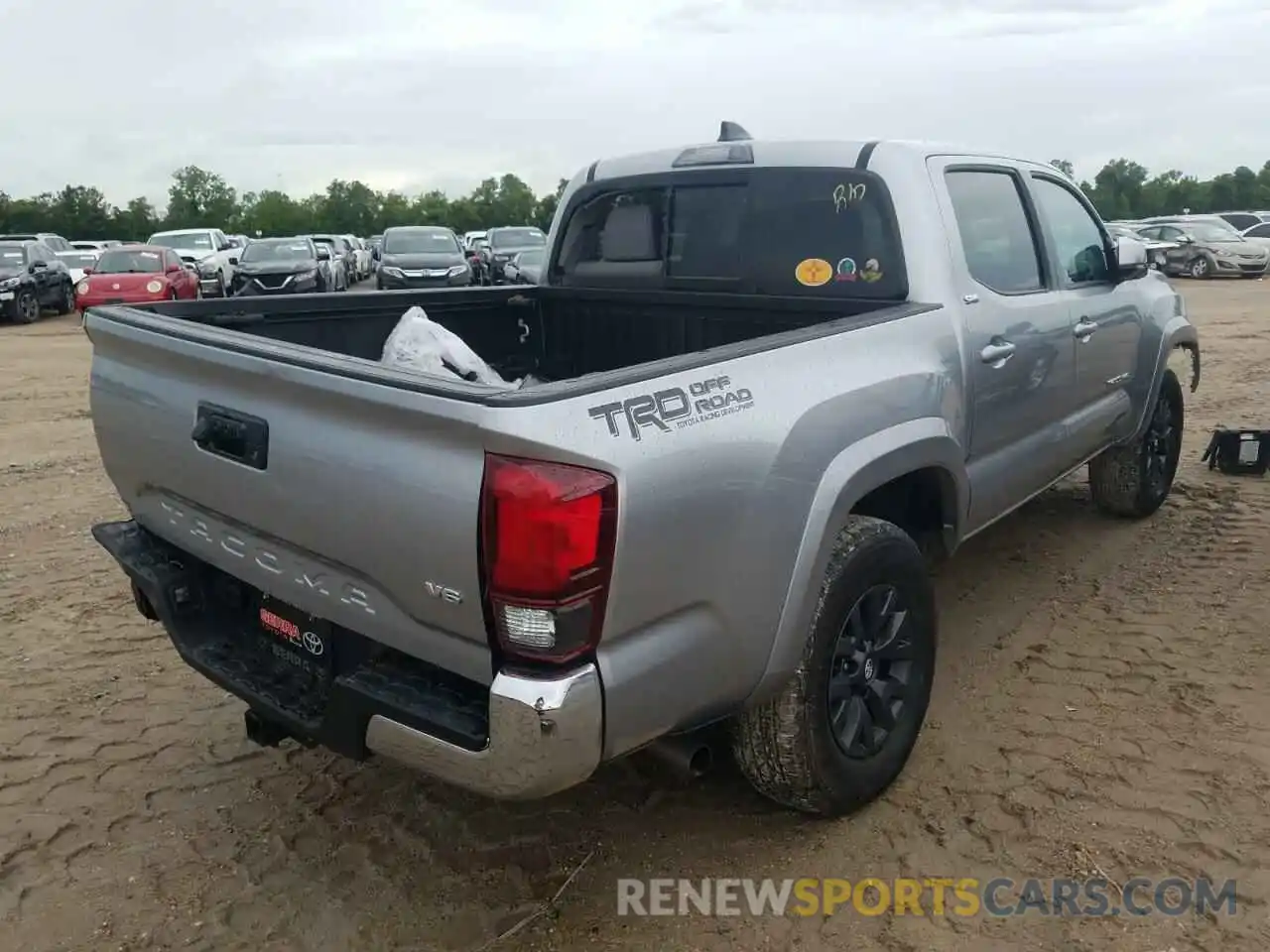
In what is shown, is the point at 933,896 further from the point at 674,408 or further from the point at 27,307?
the point at 27,307

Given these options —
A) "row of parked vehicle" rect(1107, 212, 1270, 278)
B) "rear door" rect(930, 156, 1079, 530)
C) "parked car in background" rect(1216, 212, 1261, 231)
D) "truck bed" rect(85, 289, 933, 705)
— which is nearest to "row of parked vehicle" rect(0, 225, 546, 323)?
"rear door" rect(930, 156, 1079, 530)

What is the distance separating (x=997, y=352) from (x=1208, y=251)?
25.0m

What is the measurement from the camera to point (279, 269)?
20.0 meters

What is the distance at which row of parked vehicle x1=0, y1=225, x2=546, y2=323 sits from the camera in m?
17.8

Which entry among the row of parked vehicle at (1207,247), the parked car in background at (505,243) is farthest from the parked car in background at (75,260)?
the row of parked vehicle at (1207,247)

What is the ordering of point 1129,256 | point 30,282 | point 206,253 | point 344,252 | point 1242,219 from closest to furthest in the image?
1. point 1129,256
2. point 30,282
3. point 206,253
4. point 1242,219
5. point 344,252

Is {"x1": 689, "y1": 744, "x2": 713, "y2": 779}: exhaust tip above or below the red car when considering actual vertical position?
below

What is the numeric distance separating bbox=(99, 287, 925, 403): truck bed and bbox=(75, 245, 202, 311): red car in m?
14.5

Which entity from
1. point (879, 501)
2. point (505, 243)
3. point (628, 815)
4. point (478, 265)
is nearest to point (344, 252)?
point (478, 265)

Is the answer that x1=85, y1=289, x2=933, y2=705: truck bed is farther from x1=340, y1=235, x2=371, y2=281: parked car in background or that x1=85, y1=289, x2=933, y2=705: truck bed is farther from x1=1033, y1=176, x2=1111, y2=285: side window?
x1=340, y1=235, x2=371, y2=281: parked car in background

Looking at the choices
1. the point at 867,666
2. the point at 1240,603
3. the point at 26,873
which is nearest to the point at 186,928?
the point at 26,873

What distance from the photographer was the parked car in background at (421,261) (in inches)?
821

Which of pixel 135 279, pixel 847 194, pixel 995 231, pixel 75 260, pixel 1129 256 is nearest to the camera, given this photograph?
pixel 847 194

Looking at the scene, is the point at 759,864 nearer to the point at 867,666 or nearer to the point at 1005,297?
the point at 867,666
